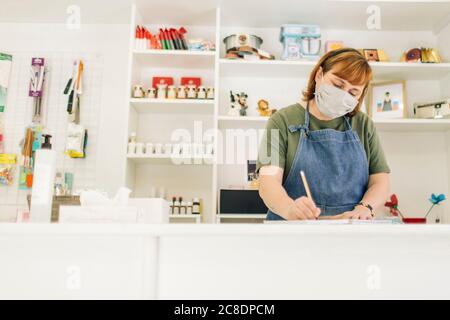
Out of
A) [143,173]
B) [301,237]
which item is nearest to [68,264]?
[301,237]

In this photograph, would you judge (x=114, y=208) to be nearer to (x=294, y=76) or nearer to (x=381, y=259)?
(x=381, y=259)

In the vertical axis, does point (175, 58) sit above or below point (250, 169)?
above

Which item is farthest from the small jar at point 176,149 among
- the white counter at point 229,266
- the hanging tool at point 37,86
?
the white counter at point 229,266

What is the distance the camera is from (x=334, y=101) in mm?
1820

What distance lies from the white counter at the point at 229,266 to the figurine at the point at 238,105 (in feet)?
7.92

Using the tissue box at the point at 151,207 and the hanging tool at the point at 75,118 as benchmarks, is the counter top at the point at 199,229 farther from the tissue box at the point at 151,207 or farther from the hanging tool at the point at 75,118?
the hanging tool at the point at 75,118

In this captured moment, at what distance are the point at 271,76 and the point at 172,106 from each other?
836 mm

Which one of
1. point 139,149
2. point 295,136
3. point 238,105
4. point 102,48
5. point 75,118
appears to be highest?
point 102,48

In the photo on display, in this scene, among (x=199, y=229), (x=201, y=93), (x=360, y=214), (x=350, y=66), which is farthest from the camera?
(x=201, y=93)

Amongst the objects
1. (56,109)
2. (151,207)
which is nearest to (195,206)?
(56,109)

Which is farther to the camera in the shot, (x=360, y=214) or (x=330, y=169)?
(x=330, y=169)

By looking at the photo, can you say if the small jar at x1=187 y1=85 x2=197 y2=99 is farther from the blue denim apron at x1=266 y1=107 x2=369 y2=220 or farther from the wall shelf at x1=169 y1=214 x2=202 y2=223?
the blue denim apron at x1=266 y1=107 x2=369 y2=220

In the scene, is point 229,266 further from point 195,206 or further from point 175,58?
point 175,58

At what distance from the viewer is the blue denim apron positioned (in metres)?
1.78
